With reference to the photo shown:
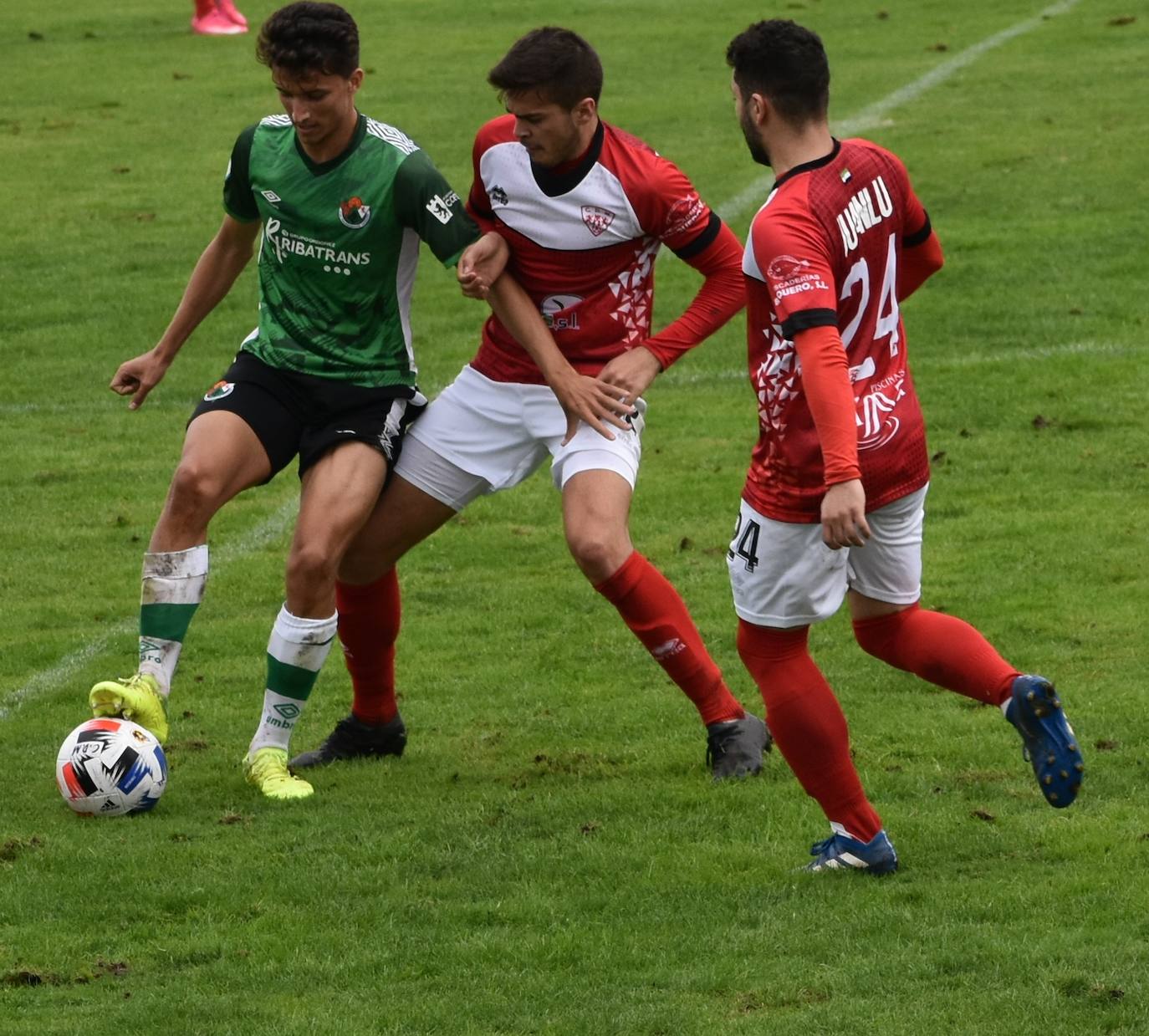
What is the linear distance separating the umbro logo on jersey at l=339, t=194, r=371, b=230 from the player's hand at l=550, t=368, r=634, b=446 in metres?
0.78

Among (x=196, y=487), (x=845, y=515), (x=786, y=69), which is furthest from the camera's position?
(x=196, y=487)

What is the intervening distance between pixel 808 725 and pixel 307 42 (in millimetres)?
2471

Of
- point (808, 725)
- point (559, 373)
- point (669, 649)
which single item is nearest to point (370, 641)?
point (669, 649)

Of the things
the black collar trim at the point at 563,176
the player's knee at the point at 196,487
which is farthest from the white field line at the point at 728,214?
the black collar trim at the point at 563,176

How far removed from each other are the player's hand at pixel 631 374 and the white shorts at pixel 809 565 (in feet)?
3.63

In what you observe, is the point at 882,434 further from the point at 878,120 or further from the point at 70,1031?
the point at 878,120

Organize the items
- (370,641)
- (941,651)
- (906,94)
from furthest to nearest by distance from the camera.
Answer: (906,94), (370,641), (941,651)

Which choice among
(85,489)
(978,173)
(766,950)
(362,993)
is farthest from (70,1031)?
(978,173)

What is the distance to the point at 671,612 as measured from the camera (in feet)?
20.9

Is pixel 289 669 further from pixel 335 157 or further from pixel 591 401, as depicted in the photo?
pixel 335 157

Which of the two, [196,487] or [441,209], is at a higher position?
[441,209]

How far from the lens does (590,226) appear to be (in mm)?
6363

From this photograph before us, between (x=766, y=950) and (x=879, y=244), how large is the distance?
5.61 ft

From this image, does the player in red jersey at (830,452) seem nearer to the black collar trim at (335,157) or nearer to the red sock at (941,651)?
the red sock at (941,651)
